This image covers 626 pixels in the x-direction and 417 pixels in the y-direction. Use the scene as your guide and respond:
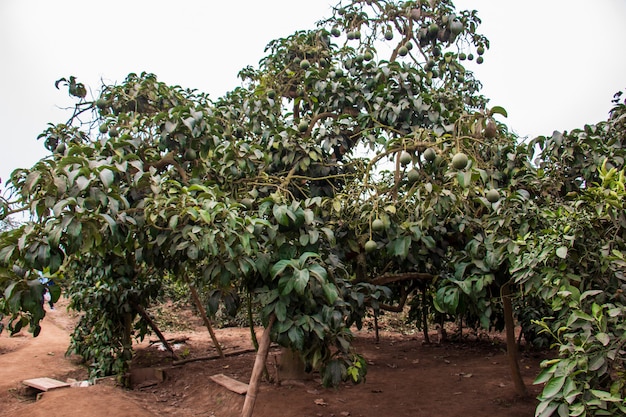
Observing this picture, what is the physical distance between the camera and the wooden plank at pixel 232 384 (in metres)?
4.32

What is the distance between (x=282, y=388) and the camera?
4508 mm

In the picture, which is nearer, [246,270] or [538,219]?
[246,270]

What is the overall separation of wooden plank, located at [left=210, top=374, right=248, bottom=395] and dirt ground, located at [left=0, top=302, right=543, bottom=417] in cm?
5

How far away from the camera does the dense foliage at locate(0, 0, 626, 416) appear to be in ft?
6.81

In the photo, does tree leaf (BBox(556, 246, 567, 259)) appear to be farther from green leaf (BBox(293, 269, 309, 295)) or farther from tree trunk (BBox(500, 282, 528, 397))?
tree trunk (BBox(500, 282, 528, 397))

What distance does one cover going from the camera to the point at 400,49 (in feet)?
14.8

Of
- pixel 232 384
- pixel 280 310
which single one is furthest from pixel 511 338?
pixel 232 384

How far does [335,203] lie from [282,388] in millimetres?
2301

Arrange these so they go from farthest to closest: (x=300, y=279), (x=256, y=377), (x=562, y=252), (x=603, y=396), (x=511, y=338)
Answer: (x=511, y=338)
(x=256, y=377)
(x=300, y=279)
(x=562, y=252)
(x=603, y=396)

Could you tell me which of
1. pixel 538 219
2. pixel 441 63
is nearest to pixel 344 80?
pixel 441 63

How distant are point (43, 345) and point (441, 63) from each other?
6552 mm

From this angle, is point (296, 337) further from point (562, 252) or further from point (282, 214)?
point (562, 252)

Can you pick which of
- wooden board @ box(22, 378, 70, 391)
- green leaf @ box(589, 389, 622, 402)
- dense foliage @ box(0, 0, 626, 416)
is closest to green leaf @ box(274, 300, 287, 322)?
dense foliage @ box(0, 0, 626, 416)

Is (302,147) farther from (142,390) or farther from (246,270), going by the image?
(142,390)
